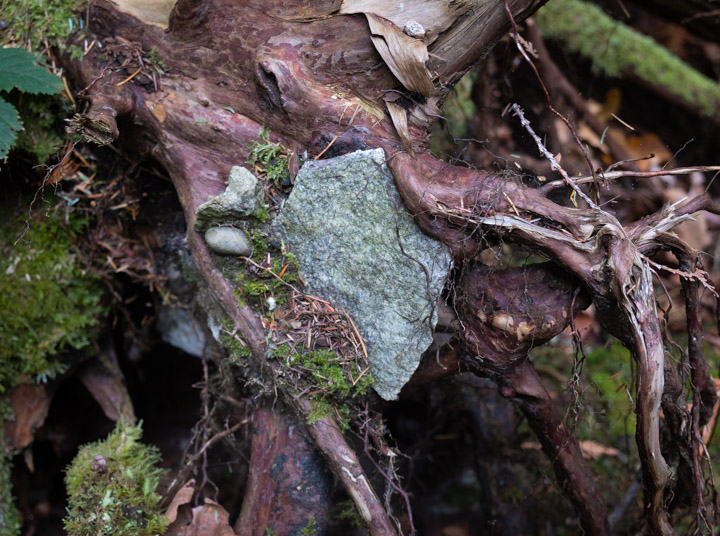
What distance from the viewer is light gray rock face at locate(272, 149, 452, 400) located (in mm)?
2098

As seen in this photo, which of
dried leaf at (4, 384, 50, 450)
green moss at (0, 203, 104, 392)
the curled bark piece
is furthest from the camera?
dried leaf at (4, 384, 50, 450)

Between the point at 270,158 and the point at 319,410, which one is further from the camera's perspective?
the point at 270,158

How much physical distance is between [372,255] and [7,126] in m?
1.59

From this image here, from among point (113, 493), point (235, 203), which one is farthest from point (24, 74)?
point (113, 493)

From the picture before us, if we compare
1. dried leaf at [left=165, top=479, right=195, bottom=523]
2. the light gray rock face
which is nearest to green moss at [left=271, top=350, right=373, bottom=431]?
the light gray rock face

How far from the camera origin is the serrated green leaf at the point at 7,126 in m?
2.10

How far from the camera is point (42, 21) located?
8.38 ft

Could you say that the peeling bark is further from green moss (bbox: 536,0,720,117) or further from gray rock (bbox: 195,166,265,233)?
green moss (bbox: 536,0,720,117)

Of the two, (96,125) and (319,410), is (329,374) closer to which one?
(319,410)

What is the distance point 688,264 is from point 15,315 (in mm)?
3083

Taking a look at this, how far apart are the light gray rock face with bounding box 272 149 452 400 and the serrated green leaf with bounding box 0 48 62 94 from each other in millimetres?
1157

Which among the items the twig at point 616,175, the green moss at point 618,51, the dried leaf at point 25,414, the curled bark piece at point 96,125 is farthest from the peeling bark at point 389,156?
the green moss at point 618,51

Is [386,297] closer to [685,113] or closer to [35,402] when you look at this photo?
[35,402]

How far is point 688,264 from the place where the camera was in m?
1.95
